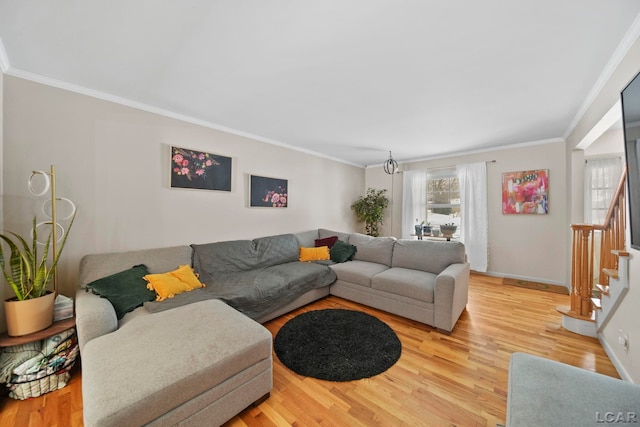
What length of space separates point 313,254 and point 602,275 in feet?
10.5

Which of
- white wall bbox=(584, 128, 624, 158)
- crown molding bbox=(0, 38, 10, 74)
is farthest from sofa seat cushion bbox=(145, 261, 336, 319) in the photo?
white wall bbox=(584, 128, 624, 158)

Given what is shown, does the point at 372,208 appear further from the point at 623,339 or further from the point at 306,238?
the point at 623,339

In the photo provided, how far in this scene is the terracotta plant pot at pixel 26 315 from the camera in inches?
59.6

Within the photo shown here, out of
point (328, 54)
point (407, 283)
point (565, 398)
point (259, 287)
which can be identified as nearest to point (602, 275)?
point (407, 283)

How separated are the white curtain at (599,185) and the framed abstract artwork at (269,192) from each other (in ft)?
14.8

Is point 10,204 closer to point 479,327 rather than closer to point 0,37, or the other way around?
point 0,37

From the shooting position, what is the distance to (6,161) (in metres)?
1.89

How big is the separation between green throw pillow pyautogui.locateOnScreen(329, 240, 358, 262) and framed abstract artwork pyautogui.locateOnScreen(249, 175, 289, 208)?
1.17 metres

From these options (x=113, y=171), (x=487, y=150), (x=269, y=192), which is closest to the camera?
(x=113, y=171)

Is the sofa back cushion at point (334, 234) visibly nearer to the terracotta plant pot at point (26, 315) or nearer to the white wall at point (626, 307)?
the white wall at point (626, 307)

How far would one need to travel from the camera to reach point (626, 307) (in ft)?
5.74

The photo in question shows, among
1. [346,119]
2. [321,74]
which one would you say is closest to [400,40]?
[321,74]

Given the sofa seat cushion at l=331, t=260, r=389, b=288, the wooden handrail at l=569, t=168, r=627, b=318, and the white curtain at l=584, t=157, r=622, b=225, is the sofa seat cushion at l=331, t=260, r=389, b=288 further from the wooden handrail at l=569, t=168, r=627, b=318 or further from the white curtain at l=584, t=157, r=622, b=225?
the white curtain at l=584, t=157, r=622, b=225

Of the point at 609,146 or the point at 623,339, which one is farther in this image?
the point at 609,146
